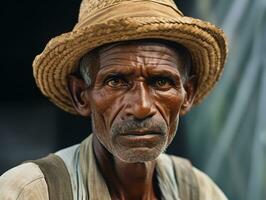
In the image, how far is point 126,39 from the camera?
237 centimetres

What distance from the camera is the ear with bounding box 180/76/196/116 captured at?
264 cm

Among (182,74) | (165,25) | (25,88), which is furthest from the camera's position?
(25,88)

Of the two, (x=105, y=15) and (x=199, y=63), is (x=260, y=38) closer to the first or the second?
(x=199, y=63)

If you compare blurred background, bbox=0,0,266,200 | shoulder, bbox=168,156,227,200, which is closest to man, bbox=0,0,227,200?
shoulder, bbox=168,156,227,200

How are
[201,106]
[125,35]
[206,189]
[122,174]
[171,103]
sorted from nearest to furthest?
[125,35] < [171,103] < [122,174] < [206,189] < [201,106]

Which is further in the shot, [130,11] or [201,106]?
[201,106]

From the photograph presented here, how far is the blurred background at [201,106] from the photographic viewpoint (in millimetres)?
4035

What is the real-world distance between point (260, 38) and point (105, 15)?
195cm

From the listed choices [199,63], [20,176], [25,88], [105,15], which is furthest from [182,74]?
[25,88]

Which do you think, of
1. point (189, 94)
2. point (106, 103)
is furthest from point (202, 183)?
point (106, 103)

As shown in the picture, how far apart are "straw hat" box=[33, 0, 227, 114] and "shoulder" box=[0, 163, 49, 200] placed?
0.36m

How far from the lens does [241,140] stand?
423 centimetres

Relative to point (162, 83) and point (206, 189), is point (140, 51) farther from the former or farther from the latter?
point (206, 189)

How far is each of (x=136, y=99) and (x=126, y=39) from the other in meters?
0.20
